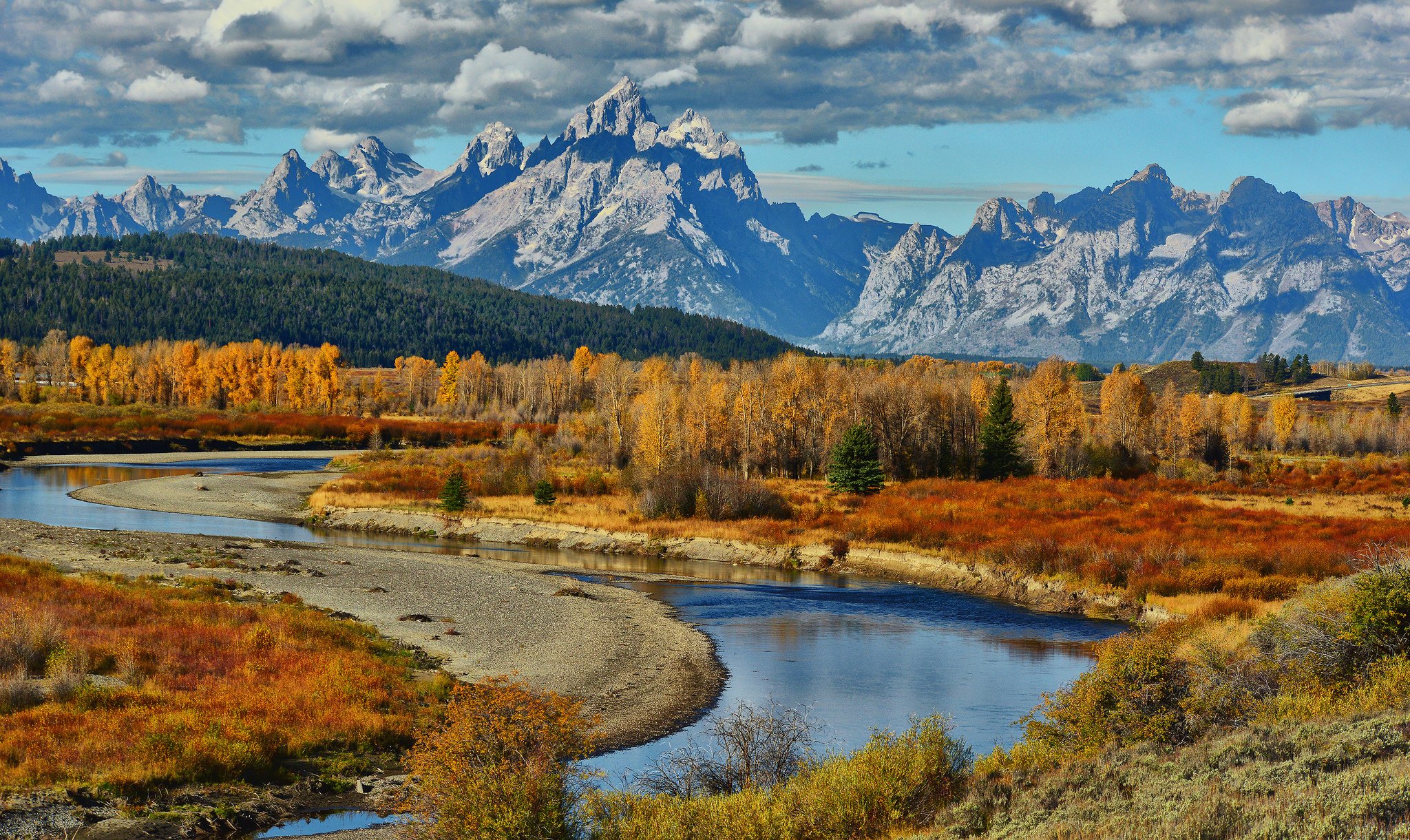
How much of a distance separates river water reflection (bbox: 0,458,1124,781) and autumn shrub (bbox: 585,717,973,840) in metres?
6.48

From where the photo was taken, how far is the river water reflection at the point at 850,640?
28391mm

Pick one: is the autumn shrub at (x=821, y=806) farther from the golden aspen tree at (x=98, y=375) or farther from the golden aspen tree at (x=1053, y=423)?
the golden aspen tree at (x=98, y=375)

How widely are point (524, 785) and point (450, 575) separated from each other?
36840 mm

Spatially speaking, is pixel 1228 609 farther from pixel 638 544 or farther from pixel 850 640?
pixel 638 544

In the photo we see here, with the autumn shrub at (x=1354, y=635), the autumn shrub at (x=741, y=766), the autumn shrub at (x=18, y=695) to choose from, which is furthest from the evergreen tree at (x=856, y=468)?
the autumn shrub at (x=18, y=695)

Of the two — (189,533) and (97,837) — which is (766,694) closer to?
(97,837)

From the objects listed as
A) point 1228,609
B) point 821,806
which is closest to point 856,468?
point 1228,609

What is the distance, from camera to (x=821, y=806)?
1592 centimetres

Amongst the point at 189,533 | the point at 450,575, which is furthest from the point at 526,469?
the point at 450,575

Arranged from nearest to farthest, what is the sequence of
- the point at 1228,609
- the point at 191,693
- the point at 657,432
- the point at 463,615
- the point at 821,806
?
the point at 821,806 < the point at 191,693 < the point at 1228,609 < the point at 463,615 < the point at 657,432

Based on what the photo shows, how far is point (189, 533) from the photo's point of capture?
207 ft

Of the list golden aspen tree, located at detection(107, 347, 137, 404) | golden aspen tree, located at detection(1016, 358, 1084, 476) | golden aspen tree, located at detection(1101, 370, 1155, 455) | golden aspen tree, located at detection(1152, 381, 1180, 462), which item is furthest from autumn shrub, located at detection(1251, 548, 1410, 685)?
golden aspen tree, located at detection(107, 347, 137, 404)

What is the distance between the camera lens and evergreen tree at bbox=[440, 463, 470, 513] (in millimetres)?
73625

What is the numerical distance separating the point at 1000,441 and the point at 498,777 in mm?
83512
